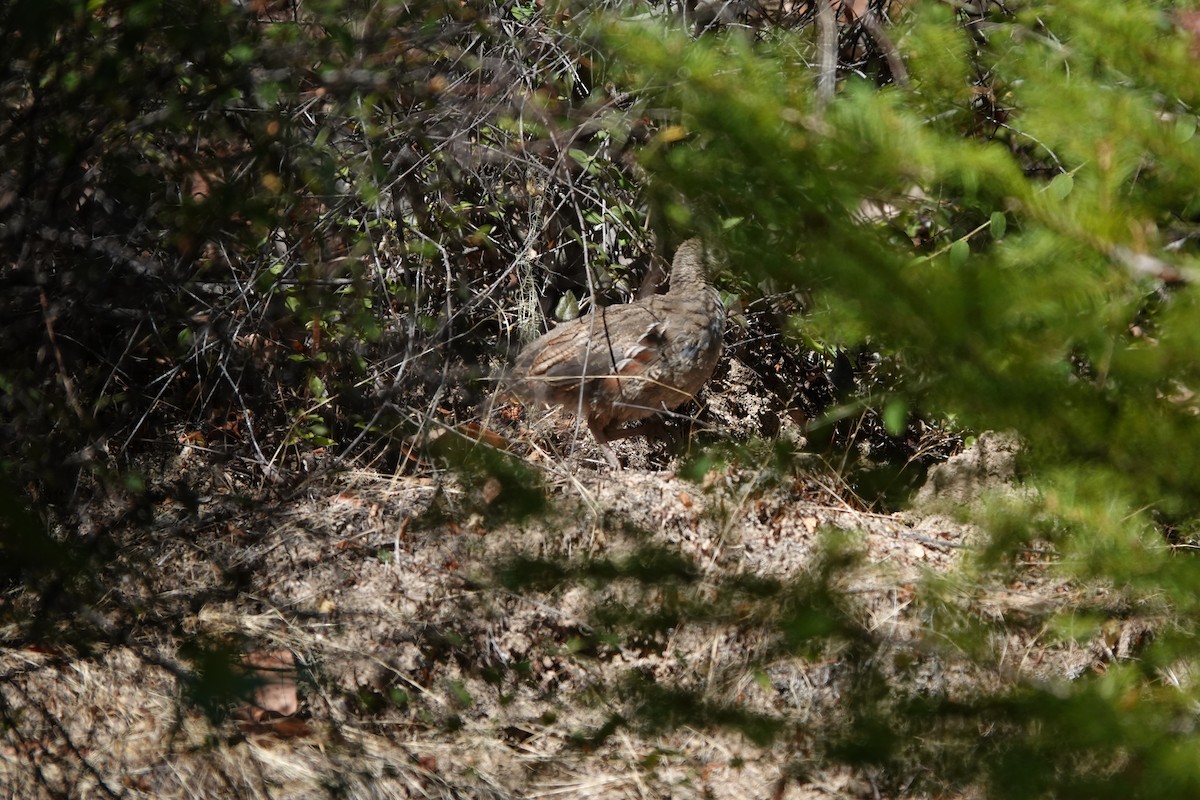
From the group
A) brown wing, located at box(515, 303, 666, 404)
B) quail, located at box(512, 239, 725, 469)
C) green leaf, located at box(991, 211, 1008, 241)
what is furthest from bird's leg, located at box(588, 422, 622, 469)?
green leaf, located at box(991, 211, 1008, 241)

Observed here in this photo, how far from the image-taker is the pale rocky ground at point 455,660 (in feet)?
10.8

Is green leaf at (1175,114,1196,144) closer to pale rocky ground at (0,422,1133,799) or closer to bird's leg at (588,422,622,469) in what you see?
pale rocky ground at (0,422,1133,799)

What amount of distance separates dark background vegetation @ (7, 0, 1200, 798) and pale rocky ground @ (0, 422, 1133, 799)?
0.18 m

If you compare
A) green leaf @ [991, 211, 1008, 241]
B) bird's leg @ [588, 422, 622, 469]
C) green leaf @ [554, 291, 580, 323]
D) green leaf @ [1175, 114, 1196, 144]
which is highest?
green leaf @ [1175, 114, 1196, 144]

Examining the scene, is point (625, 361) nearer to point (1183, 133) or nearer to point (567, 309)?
point (567, 309)

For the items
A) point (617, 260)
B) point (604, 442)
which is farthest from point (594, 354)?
point (617, 260)

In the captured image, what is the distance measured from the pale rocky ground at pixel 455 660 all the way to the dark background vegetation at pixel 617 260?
0.59 feet

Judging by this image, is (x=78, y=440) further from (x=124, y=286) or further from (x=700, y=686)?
(x=700, y=686)

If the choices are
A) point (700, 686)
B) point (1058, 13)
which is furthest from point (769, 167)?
point (700, 686)

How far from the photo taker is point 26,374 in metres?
4.10

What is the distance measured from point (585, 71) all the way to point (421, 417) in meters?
1.98

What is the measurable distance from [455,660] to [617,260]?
2.50 metres

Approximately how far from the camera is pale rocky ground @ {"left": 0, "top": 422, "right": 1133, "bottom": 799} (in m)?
3.30

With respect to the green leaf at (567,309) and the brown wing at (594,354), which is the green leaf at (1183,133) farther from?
the green leaf at (567,309)
